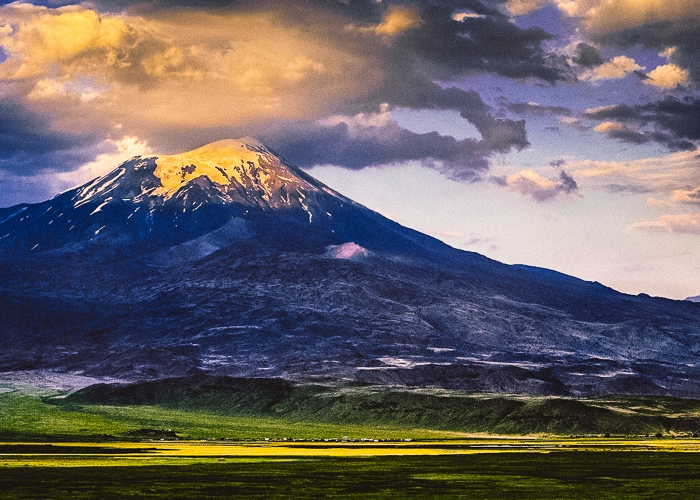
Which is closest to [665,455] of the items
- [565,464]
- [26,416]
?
[565,464]

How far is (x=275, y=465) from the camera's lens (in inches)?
3551

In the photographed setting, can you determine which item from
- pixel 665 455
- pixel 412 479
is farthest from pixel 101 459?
pixel 665 455

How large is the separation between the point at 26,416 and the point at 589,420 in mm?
103071

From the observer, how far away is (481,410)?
199500 mm

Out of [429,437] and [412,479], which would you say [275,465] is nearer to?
[412,479]

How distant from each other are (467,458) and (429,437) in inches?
2756

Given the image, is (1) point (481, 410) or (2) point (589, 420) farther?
(1) point (481, 410)

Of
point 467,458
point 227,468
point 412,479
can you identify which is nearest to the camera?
point 412,479

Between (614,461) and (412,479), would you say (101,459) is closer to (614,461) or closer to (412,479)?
(412,479)

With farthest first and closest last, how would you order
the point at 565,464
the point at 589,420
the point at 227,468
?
the point at 589,420 < the point at 565,464 < the point at 227,468

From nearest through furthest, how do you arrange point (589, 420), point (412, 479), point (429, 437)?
point (412, 479), point (429, 437), point (589, 420)

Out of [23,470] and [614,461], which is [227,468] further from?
[614,461]

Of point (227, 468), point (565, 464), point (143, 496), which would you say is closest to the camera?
point (143, 496)

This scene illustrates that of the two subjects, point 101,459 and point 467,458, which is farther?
point 467,458
